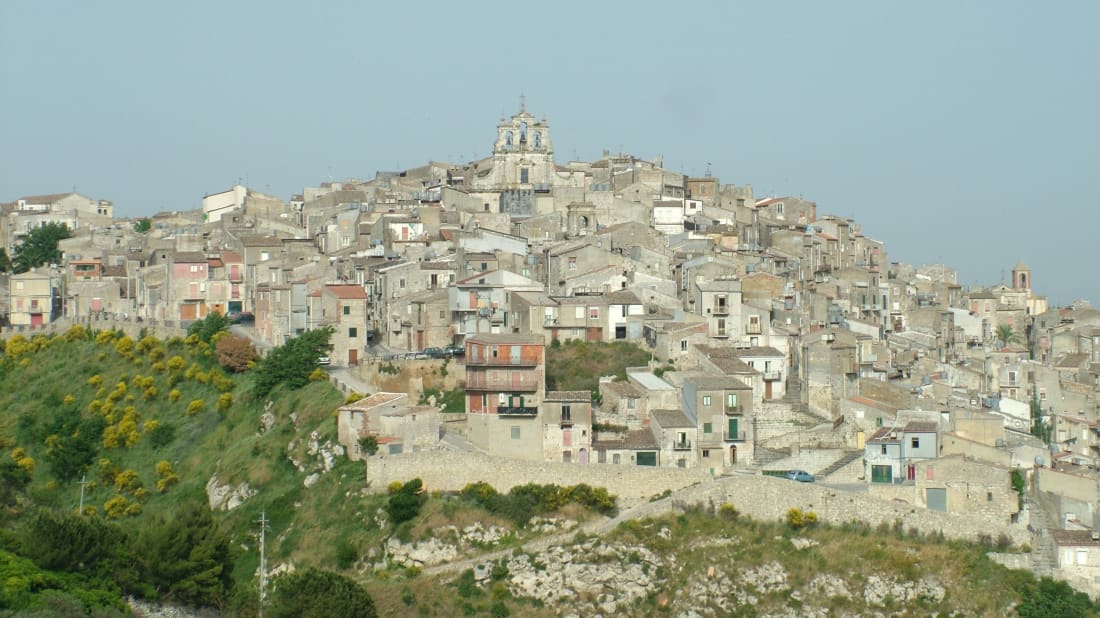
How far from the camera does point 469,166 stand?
93062 mm

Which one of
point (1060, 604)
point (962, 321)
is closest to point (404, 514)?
point (1060, 604)

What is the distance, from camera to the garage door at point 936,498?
49062mm

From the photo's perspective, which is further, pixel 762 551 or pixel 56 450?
pixel 56 450

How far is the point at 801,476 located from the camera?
51.5 metres

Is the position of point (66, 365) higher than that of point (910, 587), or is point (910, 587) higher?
point (66, 365)

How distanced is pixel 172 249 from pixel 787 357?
3173cm

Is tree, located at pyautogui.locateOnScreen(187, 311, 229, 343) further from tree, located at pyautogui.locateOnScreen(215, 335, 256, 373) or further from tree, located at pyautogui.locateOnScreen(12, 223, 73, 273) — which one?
tree, located at pyautogui.locateOnScreen(12, 223, 73, 273)

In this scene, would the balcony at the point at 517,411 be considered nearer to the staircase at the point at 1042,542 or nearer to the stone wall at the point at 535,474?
the stone wall at the point at 535,474

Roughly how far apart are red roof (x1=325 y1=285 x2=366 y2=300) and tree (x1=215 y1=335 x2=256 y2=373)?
4903 mm

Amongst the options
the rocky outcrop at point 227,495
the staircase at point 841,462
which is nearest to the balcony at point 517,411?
the staircase at point 841,462

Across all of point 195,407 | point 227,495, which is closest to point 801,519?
point 227,495

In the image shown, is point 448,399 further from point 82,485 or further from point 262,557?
point 82,485

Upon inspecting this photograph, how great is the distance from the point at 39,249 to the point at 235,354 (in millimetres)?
26166

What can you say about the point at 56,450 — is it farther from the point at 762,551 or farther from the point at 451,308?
the point at 762,551
